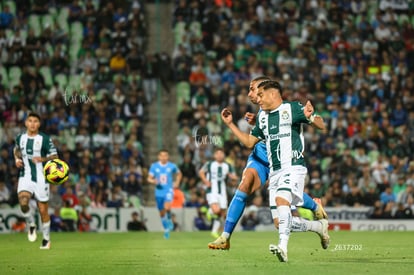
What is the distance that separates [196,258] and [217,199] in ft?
31.3

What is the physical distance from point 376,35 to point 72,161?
36.6 feet

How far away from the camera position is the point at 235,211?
13148 mm

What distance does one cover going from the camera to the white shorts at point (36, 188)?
646 inches

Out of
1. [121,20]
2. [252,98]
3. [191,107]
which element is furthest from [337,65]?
[252,98]

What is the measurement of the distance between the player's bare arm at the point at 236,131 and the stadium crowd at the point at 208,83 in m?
12.3

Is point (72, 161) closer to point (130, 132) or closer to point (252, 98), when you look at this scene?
point (130, 132)

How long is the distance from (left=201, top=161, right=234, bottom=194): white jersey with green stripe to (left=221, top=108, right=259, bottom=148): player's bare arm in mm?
10418

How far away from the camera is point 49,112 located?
1070 inches

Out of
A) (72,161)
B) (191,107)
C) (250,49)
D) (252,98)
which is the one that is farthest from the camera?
(250,49)

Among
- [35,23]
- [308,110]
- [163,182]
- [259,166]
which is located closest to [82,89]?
[35,23]

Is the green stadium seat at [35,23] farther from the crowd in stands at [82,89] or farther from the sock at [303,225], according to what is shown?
the sock at [303,225]

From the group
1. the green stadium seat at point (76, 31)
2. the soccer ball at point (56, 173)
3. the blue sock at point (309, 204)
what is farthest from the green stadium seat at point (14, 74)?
the blue sock at point (309, 204)

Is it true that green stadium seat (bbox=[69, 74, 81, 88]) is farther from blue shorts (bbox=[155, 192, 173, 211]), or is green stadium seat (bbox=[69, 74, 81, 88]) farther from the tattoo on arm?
the tattoo on arm

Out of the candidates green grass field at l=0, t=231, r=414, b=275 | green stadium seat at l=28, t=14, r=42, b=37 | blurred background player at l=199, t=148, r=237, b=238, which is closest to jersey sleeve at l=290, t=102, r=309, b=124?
green grass field at l=0, t=231, r=414, b=275
